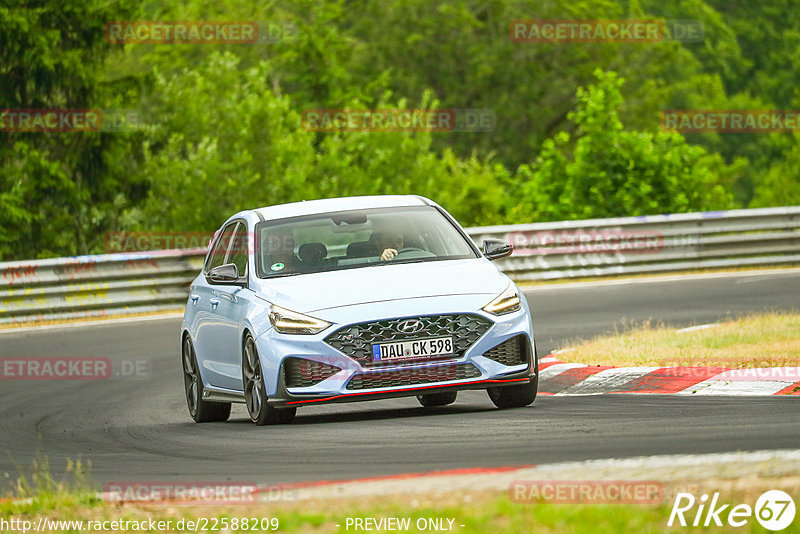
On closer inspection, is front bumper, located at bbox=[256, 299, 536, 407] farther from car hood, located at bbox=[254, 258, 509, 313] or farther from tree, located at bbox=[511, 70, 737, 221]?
tree, located at bbox=[511, 70, 737, 221]

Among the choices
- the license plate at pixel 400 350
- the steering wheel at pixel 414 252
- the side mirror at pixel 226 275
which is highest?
the steering wheel at pixel 414 252

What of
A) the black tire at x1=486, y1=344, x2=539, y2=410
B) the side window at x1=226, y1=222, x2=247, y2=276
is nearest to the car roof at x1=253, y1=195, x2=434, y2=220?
the side window at x1=226, y1=222, x2=247, y2=276

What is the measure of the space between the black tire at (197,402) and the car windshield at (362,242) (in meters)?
1.36

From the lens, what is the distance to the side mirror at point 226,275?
10992 millimetres

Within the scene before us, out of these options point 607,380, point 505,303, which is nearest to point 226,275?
point 505,303

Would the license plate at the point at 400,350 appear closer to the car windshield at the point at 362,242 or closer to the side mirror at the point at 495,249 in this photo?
the car windshield at the point at 362,242

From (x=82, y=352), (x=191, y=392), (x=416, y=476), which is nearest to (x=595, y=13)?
(x=82, y=352)

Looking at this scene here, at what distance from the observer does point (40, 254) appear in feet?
110

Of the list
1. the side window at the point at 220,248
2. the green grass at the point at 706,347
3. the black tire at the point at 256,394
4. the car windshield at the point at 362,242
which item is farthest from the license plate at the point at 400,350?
the green grass at the point at 706,347

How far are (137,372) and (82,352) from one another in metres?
2.20

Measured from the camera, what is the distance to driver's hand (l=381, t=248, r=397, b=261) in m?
11.0

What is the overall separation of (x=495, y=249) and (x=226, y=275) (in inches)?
77.5

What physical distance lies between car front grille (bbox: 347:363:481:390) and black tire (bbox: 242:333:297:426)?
2.11ft

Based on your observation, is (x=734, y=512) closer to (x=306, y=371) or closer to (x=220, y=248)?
(x=306, y=371)
